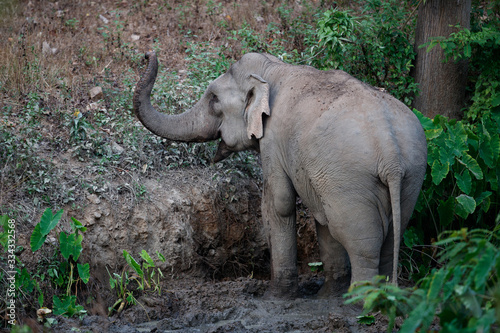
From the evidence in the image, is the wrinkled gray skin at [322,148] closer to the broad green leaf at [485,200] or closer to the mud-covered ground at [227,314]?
the mud-covered ground at [227,314]

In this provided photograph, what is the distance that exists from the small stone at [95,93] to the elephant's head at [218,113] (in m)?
1.67

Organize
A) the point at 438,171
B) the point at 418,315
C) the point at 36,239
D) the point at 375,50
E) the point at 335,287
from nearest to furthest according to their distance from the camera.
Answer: the point at 418,315, the point at 36,239, the point at 335,287, the point at 438,171, the point at 375,50

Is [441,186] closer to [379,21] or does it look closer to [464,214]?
[464,214]

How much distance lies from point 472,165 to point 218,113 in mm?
2783

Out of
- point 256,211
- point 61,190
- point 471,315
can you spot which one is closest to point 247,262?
point 256,211

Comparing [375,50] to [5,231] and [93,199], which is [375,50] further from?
[5,231]

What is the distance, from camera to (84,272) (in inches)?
211

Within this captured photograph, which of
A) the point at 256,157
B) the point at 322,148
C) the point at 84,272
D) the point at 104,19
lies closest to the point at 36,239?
the point at 84,272

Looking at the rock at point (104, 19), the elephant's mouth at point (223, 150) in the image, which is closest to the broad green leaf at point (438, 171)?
the elephant's mouth at point (223, 150)

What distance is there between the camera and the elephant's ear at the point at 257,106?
18.2 ft

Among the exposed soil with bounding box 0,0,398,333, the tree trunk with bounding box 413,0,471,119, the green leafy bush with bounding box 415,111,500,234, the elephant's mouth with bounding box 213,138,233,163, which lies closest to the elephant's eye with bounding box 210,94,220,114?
the elephant's mouth with bounding box 213,138,233,163

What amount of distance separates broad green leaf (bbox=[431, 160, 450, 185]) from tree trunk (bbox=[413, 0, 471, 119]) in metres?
1.66

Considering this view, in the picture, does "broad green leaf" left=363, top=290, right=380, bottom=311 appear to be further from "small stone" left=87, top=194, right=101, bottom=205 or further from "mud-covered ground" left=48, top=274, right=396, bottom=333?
"small stone" left=87, top=194, right=101, bottom=205

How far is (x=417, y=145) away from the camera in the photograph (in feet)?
15.7
